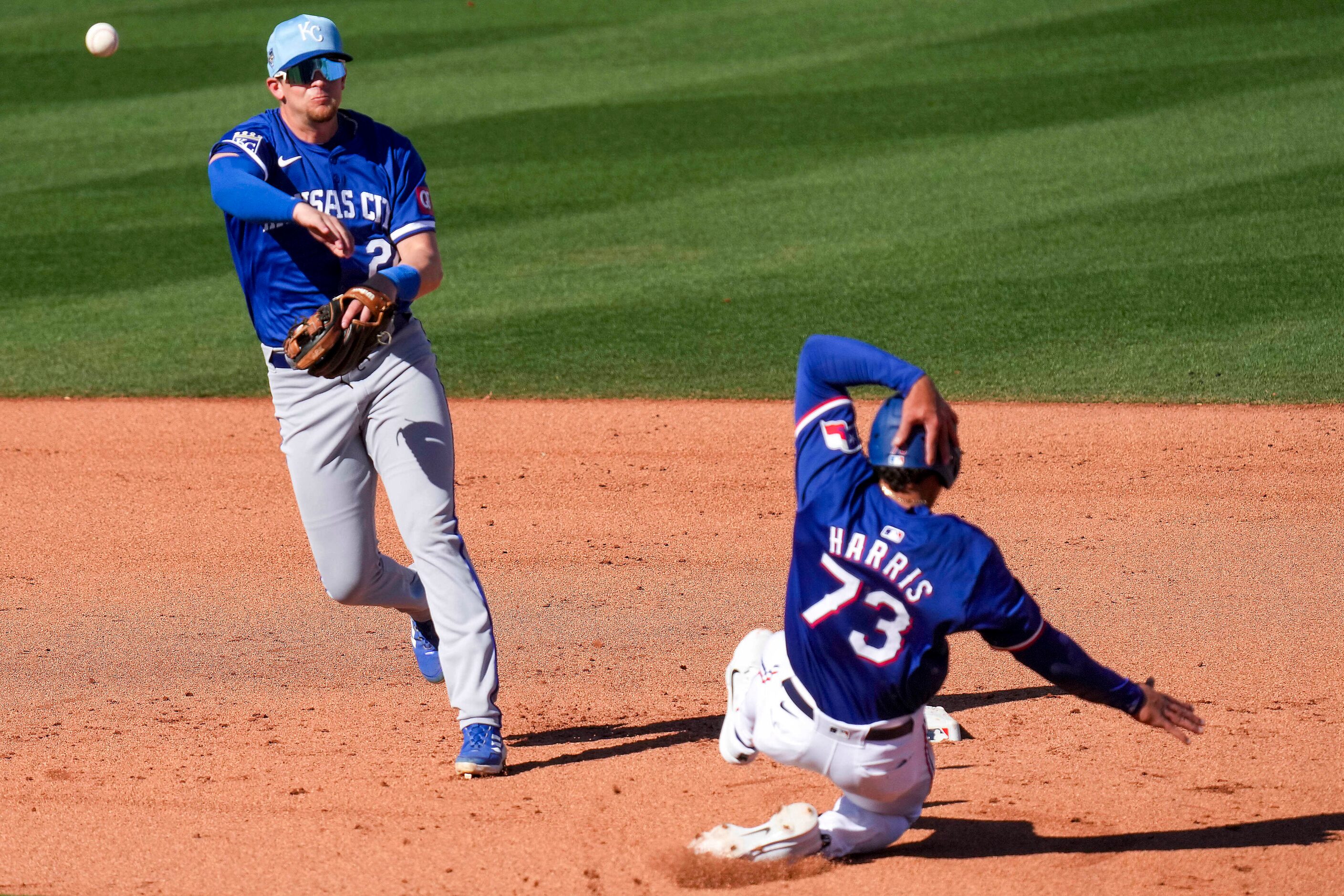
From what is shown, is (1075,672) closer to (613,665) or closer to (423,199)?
(613,665)

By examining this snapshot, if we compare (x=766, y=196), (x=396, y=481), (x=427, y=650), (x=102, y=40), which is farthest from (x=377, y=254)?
(x=102, y=40)

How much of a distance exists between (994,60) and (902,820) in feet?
51.9

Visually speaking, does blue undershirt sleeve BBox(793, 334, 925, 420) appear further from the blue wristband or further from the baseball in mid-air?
the baseball in mid-air

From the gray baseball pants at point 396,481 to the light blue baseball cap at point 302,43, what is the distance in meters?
0.84

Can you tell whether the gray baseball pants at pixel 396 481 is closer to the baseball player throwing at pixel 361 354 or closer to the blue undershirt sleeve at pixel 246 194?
the baseball player throwing at pixel 361 354

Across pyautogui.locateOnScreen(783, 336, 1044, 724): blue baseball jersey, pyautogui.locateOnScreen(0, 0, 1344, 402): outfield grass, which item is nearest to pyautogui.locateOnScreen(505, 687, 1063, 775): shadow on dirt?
pyautogui.locateOnScreen(783, 336, 1044, 724): blue baseball jersey

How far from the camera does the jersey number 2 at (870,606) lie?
3389mm

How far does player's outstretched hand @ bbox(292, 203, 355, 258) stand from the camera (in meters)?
4.12

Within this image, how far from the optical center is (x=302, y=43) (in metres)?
4.39

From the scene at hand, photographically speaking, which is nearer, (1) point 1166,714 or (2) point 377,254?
(1) point 1166,714

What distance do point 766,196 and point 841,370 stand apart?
33.6 feet

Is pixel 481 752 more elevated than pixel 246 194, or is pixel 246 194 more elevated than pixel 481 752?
pixel 246 194

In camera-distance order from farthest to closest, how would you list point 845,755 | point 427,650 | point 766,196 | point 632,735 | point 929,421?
point 766,196 → point 427,650 → point 632,735 → point 845,755 → point 929,421

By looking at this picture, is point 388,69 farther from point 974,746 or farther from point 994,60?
point 974,746
